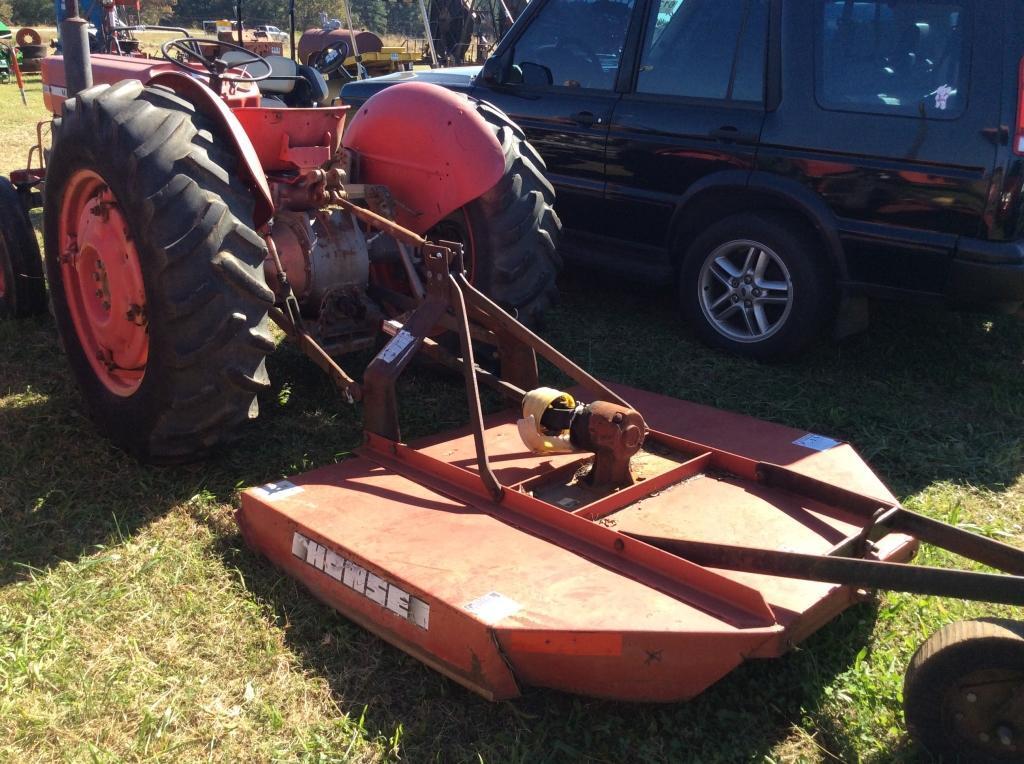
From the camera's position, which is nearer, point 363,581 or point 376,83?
point 363,581

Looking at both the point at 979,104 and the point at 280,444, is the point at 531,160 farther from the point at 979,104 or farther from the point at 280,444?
the point at 979,104

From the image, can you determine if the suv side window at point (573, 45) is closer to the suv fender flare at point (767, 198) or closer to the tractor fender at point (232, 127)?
the suv fender flare at point (767, 198)

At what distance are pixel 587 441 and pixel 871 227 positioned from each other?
223 cm

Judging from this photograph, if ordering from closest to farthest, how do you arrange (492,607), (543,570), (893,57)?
1. (492,607)
2. (543,570)
3. (893,57)

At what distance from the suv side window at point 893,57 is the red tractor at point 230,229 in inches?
59.0

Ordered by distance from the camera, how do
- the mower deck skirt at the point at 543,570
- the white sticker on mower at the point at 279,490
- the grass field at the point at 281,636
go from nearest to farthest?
the mower deck skirt at the point at 543,570 < the grass field at the point at 281,636 < the white sticker on mower at the point at 279,490

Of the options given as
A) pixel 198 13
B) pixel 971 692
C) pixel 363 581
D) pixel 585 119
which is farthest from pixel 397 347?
pixel 198 13

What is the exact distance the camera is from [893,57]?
426 cm

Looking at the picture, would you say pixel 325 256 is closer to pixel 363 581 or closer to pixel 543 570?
pixel 363 581

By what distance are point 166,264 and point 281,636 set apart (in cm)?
116

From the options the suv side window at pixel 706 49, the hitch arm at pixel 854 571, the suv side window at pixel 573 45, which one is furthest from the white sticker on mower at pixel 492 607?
the suv side window at pixel 573 45

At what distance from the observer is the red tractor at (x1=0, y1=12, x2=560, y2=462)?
289cm

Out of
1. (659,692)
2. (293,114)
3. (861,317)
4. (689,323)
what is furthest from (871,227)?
(659,692)

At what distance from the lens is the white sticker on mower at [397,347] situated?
311 cm
